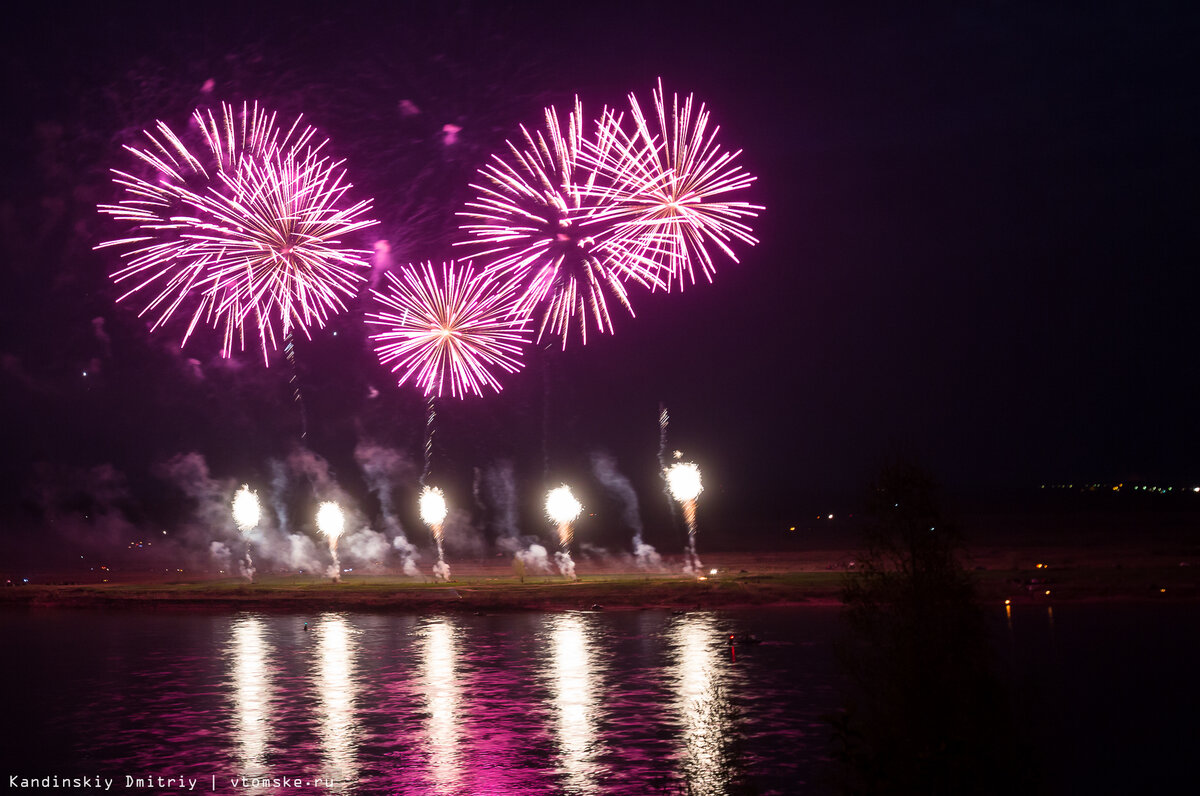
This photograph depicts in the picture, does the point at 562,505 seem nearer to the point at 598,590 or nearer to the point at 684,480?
the point at 684,480

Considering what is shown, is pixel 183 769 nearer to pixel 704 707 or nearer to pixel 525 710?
pixel 525 710

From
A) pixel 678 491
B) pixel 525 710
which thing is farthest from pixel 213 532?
pixel 525 710

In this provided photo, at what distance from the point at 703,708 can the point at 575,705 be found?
3227 mm

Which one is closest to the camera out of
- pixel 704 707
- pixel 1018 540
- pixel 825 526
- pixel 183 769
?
pixel 183 769

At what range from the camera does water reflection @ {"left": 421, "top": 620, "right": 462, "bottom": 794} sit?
18.8 metres

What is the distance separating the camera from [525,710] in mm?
24422

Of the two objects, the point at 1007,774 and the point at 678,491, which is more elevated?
the point at 678,491

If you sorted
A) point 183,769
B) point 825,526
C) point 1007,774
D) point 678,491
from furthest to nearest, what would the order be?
point 825,526, point 678,491, point 183,769, point 1007,774

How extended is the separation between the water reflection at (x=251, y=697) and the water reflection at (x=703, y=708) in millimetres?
8444

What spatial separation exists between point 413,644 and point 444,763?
19722mm

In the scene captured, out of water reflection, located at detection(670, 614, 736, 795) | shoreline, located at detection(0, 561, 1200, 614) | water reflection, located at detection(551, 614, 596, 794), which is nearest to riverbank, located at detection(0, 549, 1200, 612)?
shoreline, located at detection(0, 561, 1200, 614)

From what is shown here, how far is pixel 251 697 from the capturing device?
27328mm

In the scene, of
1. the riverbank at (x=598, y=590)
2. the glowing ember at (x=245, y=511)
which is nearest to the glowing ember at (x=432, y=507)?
the riverbank at (x=598, y=590)

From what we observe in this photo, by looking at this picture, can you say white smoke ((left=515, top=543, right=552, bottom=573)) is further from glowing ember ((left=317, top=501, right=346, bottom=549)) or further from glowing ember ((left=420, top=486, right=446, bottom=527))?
glowing ember ((left=317, top=501, right=346, bottom=549))
